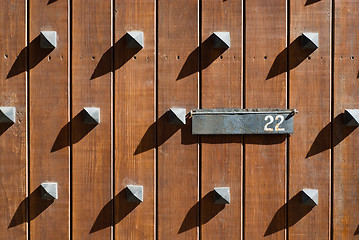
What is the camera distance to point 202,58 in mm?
1201

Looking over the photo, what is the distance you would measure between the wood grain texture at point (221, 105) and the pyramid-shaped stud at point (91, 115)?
331mm

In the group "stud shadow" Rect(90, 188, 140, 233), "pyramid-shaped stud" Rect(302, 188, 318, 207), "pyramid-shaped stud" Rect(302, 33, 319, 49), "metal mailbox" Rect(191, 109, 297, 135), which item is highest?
"pyramid-shaped stud" Rect(302, 33, 319, 49)

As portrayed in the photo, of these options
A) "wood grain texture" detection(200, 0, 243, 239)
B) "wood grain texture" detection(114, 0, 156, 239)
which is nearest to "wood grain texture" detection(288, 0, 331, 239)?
"wood grain texture" detection(200, 0, 243, 239)

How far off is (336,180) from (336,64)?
1.20 feet

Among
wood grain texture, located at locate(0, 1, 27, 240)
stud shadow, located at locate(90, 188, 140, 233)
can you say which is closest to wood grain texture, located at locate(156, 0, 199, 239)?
stud shadow, located at locate(90, 188, 140, 233)

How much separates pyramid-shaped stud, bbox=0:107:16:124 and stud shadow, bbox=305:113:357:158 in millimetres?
928

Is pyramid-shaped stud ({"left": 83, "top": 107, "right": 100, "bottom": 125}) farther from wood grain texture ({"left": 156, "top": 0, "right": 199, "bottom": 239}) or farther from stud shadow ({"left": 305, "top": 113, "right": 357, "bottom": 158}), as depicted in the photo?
stud shadow ({"left": 305, "top": 113, "right": 357, "bottom": 158})

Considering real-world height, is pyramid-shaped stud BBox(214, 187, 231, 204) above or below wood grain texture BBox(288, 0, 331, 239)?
below

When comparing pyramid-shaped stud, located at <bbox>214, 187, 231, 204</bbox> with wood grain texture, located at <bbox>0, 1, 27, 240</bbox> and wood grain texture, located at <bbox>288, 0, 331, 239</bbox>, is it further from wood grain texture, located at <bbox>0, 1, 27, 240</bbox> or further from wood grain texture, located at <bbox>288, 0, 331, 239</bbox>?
wood grain texture, located at <bbox>0, 1, 27, 240</bbox>

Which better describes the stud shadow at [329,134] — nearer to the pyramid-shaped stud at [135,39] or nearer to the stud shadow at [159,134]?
the stud shadow at [159,134]

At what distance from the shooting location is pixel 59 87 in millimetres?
1199

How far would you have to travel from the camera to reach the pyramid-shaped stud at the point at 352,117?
118 centimetres

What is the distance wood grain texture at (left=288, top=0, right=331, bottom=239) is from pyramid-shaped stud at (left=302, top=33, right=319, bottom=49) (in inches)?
0.8

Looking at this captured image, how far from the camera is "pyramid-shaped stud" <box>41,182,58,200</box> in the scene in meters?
1.19
